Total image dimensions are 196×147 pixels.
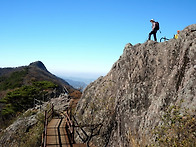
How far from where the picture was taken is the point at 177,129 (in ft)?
22.3

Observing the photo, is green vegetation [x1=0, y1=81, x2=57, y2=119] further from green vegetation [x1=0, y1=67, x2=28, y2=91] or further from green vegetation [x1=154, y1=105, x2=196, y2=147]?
green vegetation [x1=0, y1=67, x2=28, y2=91]

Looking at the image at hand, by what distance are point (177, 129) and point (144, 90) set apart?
10.9ft

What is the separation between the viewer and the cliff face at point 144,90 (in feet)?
26.5

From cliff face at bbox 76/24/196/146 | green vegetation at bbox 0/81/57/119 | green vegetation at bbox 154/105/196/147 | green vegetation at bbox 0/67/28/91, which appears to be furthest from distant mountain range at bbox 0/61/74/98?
green vegetation at bbox 154/105/196/147

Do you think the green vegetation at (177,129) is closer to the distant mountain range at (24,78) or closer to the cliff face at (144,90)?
the cliff face at (144,90)

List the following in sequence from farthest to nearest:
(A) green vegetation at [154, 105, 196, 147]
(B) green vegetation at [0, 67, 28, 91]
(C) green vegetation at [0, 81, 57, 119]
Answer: (B) green vegetation at [0, 67, 28, 91] < (C) green vegetation at [0, 81, 57, 119] < (A) green vegetation at [154, 105, 196, 147]

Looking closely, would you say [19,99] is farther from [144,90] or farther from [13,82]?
[13,82]

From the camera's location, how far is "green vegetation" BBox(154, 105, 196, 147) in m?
6.37

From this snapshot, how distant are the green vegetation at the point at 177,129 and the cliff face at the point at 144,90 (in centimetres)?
36

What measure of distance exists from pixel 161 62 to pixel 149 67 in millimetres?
777

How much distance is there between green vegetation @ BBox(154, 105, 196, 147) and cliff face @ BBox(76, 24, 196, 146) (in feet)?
1.18

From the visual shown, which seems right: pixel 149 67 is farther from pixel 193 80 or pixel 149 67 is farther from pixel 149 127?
pixel 149 127

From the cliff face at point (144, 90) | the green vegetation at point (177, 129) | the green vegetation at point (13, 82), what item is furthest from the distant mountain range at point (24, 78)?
the green vegetation at point (177, 129)

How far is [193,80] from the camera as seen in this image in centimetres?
743
